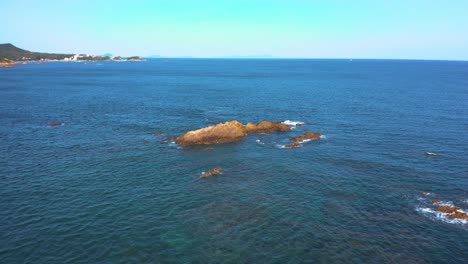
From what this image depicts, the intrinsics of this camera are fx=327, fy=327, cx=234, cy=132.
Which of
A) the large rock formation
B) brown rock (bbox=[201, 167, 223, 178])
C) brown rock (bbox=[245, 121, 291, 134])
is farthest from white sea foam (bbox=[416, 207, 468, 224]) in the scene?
brown rock (bbox=[245, 121, 291, 134])

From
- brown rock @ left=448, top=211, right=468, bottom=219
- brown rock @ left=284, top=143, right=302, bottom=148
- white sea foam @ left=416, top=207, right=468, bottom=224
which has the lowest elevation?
white sea foam @ left=416, top=207, right=468, bottom=224

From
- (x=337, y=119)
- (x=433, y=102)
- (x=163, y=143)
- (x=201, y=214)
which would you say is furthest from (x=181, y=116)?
(x=433, y=102)

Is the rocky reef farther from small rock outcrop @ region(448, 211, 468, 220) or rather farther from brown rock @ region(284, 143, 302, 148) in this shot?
small rock outcrop @ region(448, 211, 468, 220)

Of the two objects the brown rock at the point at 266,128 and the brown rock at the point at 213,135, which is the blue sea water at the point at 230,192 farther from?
the brown rock at the point at 266,128

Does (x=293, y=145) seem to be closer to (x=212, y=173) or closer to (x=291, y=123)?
(x=291, y=123)

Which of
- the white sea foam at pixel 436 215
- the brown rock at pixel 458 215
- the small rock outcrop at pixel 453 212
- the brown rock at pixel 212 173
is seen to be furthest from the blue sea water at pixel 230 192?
the brown rock at pixel 458 215

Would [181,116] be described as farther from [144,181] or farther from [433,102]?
[433,102]

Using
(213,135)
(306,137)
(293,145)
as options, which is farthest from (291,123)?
(213,135)

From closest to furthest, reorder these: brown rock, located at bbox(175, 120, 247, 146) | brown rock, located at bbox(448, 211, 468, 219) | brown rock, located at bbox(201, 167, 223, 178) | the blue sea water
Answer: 1. the blue sea water
2. brown rock, located at bbox(448, 211, 468, 219)
3. brown rock, located at bbox(201, 167, 223, 178)
4. brown rock, located at bbox(175, 120, 247, 146)
